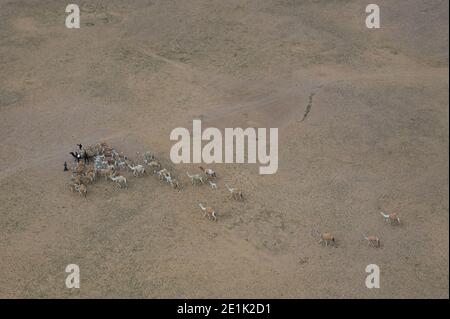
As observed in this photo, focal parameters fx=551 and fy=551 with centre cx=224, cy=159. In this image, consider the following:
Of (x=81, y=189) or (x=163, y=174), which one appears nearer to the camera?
(x=81, y=189)

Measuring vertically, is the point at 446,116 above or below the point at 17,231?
above

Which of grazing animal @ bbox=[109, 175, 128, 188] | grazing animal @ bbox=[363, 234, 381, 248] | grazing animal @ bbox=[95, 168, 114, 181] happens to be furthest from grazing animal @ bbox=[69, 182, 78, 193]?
grazing animal @ bbox=[363, 234, 381, 248]

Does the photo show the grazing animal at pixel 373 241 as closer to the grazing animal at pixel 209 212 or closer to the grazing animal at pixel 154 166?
the grazing animal at pixel 209 212

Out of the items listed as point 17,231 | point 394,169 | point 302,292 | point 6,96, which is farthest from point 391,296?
point 6,96

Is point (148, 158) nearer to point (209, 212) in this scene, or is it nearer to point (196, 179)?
point (196, 179)

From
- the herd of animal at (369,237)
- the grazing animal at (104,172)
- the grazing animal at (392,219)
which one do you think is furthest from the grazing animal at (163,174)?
the grazing animal at (392,219)

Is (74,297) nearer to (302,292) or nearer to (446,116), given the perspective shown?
(302,292)

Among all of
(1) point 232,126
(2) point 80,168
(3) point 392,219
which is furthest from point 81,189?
(3) point 392,219
